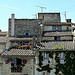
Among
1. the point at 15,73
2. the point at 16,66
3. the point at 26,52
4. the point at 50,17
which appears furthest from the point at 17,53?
the point at 50,17

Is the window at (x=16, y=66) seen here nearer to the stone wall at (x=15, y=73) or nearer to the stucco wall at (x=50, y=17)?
the stone wall at (x=15, y=73)

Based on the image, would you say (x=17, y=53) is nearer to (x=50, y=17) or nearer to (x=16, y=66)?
(x=16, y=66)

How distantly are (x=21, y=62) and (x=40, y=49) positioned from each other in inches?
129

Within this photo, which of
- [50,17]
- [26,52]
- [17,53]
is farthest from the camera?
[50,17]

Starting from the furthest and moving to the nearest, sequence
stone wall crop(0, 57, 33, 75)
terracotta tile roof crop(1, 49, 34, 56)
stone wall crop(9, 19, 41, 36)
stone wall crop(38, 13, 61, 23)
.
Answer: stone wall crop(38, 13, 61, 23) < stone wall crop(9, 19, 41, 36) < stone wall crop(0, 57, 33, 75) < terracotta tile roof crop(1, 49, 34, 56)

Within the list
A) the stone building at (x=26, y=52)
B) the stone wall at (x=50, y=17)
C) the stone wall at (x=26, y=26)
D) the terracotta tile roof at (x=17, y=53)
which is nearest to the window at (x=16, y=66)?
the stone building at (x=26, y=52)

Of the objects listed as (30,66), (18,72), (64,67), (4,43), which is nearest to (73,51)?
(64,67)

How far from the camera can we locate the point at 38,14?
146 ft

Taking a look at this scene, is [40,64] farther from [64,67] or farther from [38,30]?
[38,30]

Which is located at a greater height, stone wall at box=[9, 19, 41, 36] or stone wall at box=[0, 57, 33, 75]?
stone wall at box=[9, 19, 41, 36]

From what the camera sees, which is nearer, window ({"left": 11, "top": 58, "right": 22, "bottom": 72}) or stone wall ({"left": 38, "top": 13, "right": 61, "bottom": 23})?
window ({"left": 11, "top": 58, "right": 22, "bottom": 72})

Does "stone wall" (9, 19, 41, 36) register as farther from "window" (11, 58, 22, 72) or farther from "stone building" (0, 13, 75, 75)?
"window" (11, 58, 22, 72)

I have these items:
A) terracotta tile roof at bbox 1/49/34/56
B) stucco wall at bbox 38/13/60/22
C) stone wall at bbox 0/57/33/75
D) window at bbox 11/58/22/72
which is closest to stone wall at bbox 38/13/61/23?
stucco wall at bbox 38/13/60/22

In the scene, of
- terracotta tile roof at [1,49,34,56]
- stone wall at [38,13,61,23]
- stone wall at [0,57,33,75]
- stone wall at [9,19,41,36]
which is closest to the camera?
terracotta tile roof at [1,49,34,56]
